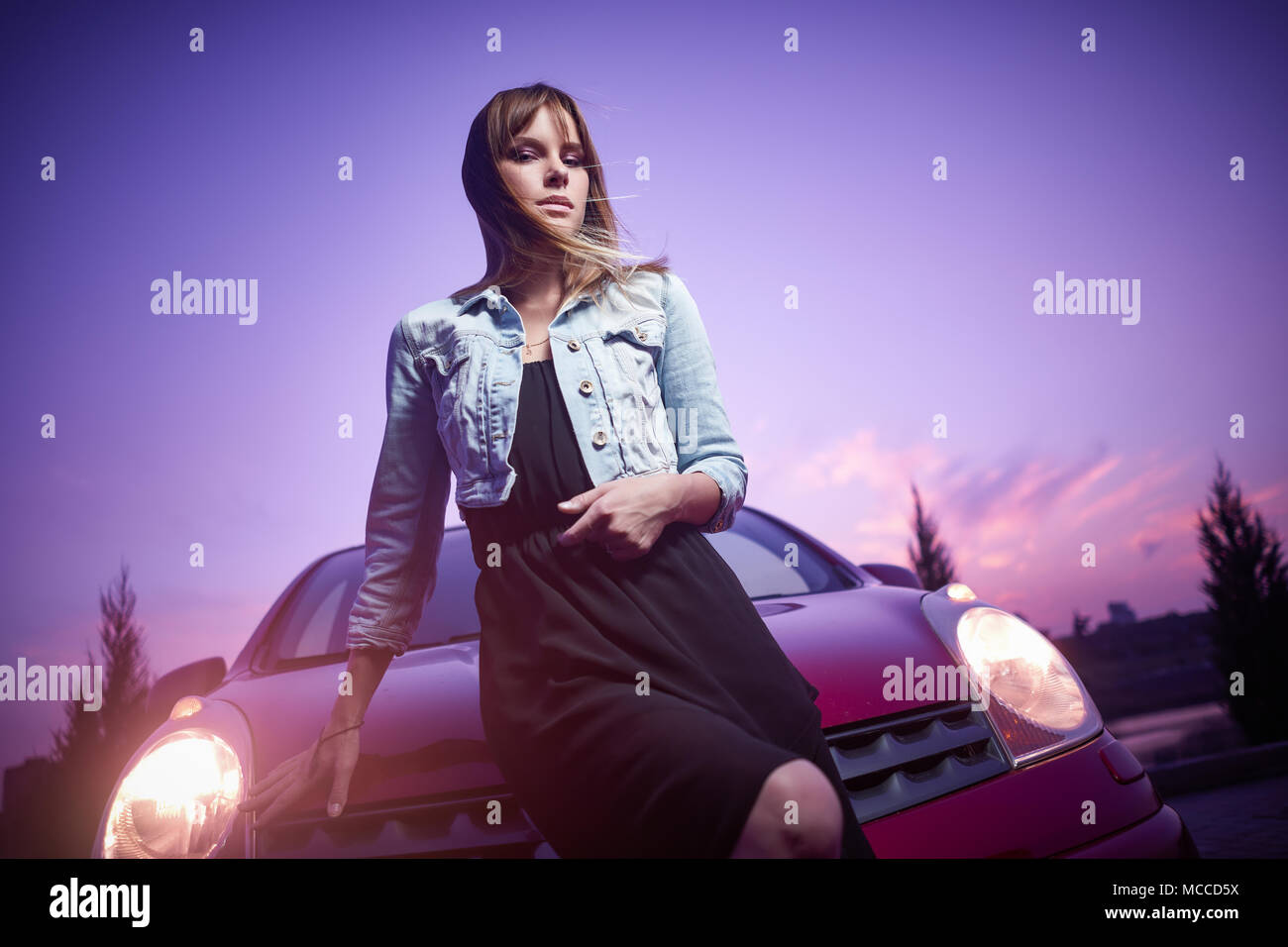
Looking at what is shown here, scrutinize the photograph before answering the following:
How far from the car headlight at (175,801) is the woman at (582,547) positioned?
0.10 m

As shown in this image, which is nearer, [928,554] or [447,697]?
[447,697]

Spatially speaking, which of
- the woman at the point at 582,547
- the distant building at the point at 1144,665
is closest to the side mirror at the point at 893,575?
the woman at the point at 582,547

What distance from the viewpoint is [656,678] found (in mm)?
905

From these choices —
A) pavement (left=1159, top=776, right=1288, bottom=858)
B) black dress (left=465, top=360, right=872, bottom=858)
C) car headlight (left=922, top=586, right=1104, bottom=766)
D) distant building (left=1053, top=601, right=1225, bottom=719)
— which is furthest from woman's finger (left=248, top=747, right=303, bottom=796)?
distant building (left=1053, top=601, right=1225, bottom=719)

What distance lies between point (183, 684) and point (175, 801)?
1.80ft

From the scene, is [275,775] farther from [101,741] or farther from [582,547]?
[101,741]

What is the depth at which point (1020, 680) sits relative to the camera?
1.36 meters

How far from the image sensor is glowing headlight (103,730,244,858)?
121 centimetres

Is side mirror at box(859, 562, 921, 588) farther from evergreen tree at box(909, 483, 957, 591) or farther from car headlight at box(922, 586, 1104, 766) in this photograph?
evergreen tree at box(909, 483, 957, 591)

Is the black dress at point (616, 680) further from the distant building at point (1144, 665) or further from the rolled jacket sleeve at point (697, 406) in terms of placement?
the distant building at point (1144, 665)

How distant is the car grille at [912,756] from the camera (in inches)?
46.7

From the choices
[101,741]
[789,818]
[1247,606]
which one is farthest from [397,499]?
[1247,606]

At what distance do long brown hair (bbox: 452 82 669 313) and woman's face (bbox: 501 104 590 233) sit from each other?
0.01 meters
